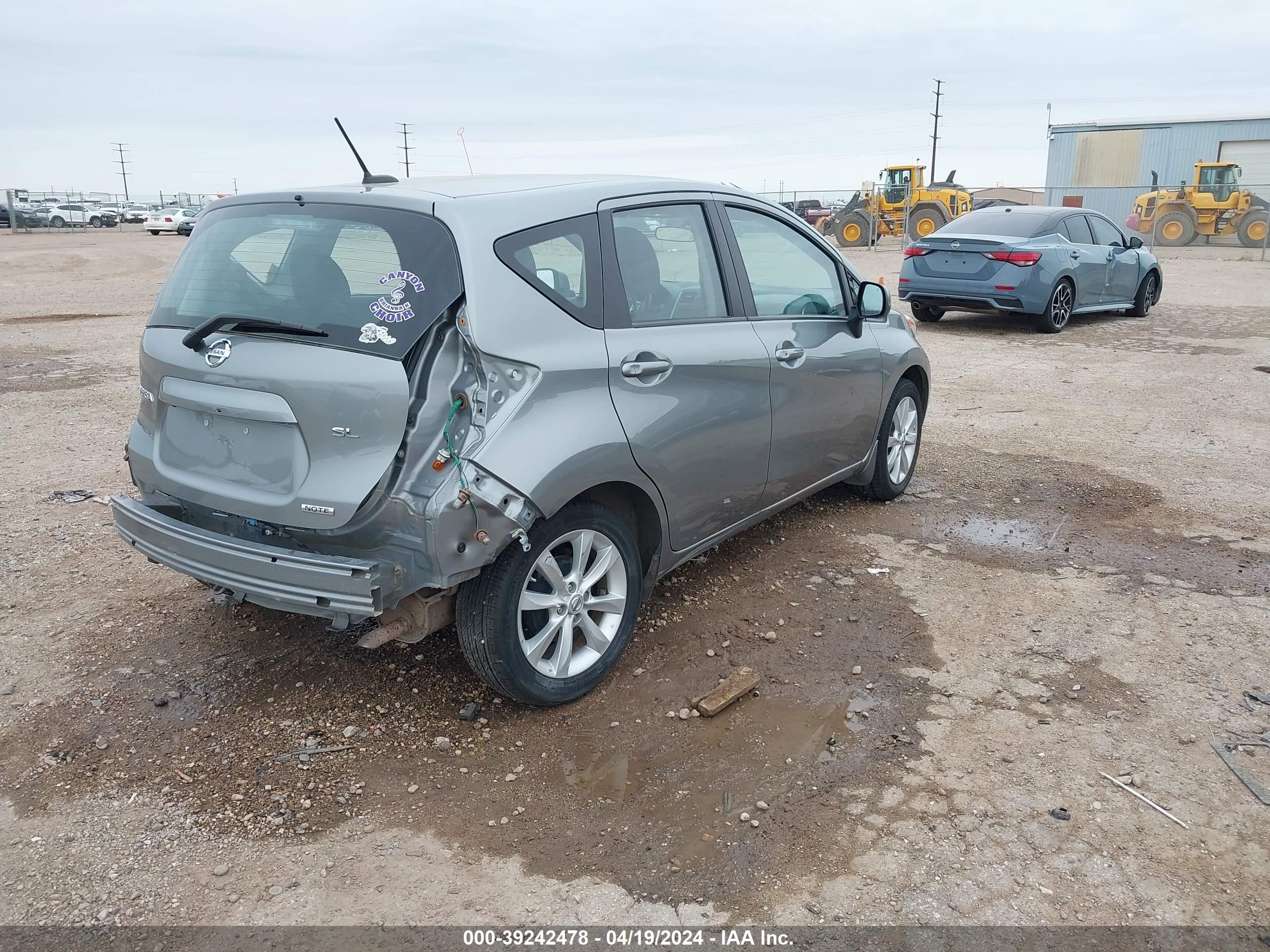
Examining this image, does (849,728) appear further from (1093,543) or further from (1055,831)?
(1093,543)

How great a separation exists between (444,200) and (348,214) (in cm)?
35

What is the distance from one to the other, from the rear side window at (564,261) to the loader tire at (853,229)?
1167 inches

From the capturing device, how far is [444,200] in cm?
333

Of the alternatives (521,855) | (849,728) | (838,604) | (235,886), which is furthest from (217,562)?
(838,604)

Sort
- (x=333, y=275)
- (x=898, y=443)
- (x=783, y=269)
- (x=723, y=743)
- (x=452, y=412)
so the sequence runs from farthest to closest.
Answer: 1. (x=898, y=443)
2. (x=783, y=269)
3. (x=723, y=743)
4. (x=333, y=275)
5. (x=452, y=412)

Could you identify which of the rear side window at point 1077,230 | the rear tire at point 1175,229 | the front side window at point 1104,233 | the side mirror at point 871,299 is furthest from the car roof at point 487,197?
the rear tire at point 1175,229

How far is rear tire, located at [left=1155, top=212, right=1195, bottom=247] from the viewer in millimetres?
30750

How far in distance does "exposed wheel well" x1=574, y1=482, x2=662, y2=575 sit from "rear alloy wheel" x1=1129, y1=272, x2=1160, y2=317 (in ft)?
42.2

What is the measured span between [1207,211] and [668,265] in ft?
107

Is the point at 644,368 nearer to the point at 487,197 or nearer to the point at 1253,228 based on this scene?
the point at 487,197

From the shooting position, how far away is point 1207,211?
3062cm

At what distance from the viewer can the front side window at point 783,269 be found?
14.7 ft

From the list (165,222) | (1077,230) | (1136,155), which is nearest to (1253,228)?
(1136,155)

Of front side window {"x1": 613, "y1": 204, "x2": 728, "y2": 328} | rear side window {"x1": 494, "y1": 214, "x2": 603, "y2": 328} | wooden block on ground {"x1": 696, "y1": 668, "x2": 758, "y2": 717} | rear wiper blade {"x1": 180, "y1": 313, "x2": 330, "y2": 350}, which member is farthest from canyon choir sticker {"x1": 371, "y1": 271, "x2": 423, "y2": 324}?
wooden block on ground {"x1": 696, "y1": 668, "x2": 758, "y2": 717}
